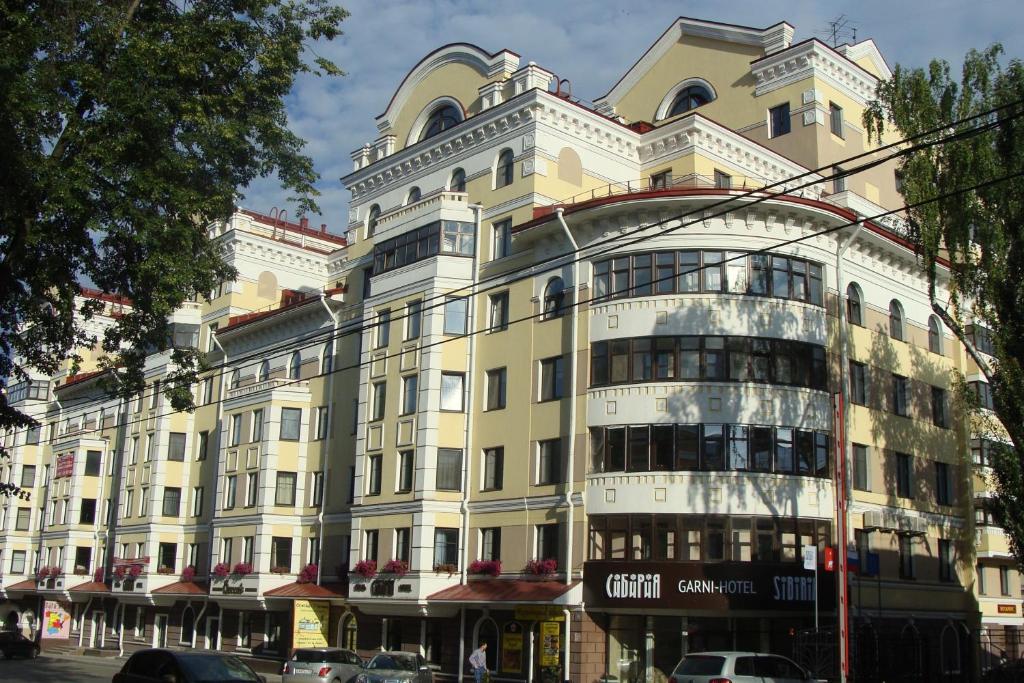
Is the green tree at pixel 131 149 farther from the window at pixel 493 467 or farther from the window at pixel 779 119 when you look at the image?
the window at pixel 779 119

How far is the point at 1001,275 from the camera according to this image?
3047 centimetres

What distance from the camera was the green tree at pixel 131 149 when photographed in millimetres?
18391

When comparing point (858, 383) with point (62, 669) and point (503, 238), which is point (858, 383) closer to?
point (503, 238)

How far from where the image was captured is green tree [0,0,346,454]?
18391 mm

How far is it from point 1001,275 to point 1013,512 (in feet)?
22.2

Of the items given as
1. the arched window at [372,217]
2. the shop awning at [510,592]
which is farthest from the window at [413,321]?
the shop awning at [510,592]

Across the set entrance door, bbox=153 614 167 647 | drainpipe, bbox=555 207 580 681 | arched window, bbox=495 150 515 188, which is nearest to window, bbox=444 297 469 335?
arched window, bbox=495 150 515 188

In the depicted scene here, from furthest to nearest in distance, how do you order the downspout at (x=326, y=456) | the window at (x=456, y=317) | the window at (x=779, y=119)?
the downspout at (x=326, y=456) < the window at (x=779, y=119) < the window at (x=456, y=317)

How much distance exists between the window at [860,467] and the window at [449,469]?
515 inches

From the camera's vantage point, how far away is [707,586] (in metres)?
30.1

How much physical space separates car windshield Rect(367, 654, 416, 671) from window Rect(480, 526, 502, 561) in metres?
6.99

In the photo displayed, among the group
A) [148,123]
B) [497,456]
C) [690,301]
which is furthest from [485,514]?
[148,123]

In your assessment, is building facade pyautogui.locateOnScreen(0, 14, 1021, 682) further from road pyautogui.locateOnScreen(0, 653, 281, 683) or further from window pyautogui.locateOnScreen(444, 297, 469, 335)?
road pyautogui.locateOnScreen(0, 653, 281, 683)

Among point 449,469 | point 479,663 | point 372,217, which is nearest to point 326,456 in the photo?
point 449,469
